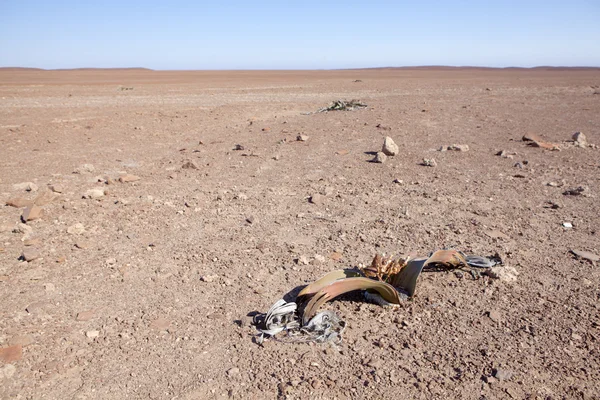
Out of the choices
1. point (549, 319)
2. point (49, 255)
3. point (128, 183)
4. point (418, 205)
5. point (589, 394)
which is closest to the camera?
point (589, 394)

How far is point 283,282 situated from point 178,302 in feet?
2.57

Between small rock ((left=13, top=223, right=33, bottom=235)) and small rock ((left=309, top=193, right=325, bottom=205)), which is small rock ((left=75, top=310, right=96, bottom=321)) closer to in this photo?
small rock ((left=13, top=223, right=33, bottom=235))

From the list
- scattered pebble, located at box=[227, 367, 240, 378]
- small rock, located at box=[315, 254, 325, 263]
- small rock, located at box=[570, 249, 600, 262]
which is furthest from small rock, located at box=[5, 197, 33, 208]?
small rock, located at box=[570, 249, 600, 262]

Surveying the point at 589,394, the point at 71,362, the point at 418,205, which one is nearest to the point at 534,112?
the point at 418,205

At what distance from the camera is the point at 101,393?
2477 mm

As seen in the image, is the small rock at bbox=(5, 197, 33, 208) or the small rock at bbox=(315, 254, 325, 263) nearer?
the small rock at bbox=(315, 254, 325, 263)

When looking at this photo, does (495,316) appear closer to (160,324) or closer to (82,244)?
(160,324)

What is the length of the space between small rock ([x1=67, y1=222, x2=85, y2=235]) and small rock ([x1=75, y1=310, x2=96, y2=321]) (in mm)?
1487

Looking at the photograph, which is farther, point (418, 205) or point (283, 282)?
point (418, 205)

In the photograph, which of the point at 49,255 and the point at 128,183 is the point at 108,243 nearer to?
the point at 49,255

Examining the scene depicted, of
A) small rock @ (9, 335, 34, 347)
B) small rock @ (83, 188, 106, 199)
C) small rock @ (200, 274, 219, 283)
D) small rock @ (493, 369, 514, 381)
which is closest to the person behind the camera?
small rock @ (493, 369, 514, 381)

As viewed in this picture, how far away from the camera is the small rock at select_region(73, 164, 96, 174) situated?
675 cm

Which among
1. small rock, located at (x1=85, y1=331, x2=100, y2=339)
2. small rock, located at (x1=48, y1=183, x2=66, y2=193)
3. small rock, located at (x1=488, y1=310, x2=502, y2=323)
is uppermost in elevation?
small rock, located at (x1=48, y1=183, x2=66, y2=193)

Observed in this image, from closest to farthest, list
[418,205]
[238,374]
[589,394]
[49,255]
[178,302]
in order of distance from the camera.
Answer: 1. [589,394]
2. [238,374]
3. [178,302]
4. [49,255]
5. [418,205]
